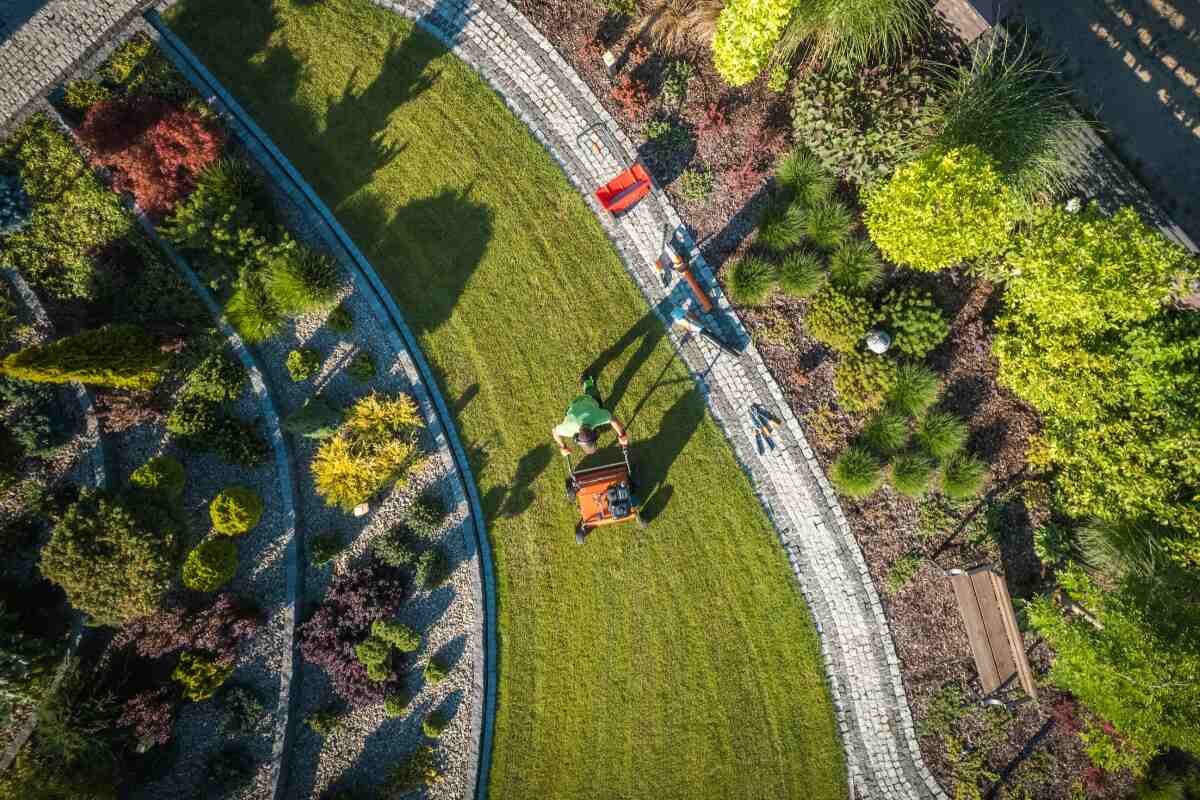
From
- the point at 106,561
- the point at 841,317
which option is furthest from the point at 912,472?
the point at 106,561

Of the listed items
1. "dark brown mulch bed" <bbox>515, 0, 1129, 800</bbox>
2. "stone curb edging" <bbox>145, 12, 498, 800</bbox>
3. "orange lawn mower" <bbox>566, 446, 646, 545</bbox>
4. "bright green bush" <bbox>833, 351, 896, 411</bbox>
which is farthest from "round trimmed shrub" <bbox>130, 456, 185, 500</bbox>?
"bright green bush" <bbox>833, 351, 896, 411</bbox>

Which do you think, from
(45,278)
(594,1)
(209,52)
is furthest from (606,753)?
(209,52)

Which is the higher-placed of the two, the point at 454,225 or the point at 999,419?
the point at 454,225

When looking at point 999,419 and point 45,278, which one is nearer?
point 45,278

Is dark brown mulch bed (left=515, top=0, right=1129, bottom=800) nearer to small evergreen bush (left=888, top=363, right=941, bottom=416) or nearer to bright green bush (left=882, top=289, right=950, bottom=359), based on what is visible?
bright green bush (left=882, top=289, right=950, bottom=359)

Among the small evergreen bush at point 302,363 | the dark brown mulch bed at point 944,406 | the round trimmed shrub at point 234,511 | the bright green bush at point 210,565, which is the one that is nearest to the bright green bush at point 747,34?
the dark brown mulch bed at point 944,406

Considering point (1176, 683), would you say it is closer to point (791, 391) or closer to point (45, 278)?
point (791, 391)

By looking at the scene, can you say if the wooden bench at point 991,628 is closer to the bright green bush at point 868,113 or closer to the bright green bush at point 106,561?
the bright green bush at point 868,113

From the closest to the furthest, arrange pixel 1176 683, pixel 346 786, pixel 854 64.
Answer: pixel 1176 683 → pixel 854 64 → pixel 346 786

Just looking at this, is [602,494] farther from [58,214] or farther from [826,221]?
[58,214]
